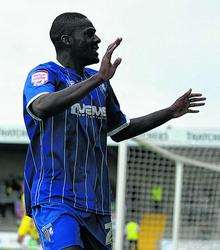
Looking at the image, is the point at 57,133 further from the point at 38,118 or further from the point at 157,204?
the point at 157,204

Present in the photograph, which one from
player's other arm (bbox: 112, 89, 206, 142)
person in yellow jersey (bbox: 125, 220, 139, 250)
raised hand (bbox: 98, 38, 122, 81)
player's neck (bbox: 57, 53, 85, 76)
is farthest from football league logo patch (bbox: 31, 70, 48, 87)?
person in yellow jersey (bbox: 125, 220, 139, 250)

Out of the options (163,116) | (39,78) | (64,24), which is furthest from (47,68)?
(163,116)

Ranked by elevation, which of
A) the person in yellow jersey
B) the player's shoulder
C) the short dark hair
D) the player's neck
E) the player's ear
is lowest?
the person in yellow jersey

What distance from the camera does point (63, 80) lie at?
3.82 m

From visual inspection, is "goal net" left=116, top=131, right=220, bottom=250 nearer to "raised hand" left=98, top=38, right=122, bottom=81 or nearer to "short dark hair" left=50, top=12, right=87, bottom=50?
"short dark hair" left=50, top=12, right=87, bottom=50

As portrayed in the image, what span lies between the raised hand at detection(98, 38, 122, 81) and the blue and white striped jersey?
0.32 metres

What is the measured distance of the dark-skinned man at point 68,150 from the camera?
365 cm

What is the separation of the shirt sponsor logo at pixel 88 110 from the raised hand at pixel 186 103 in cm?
47

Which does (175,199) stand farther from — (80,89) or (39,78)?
(80,89)

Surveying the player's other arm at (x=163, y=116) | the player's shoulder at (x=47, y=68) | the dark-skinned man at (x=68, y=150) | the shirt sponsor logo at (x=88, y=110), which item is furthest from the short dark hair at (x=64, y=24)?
the player's other arm at (x=163, y=116)

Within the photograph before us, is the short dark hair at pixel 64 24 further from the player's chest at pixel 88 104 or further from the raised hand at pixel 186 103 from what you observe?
the raised hand at pixel 186 103

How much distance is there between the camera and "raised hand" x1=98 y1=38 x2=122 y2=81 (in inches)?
135

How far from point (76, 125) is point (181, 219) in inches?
258

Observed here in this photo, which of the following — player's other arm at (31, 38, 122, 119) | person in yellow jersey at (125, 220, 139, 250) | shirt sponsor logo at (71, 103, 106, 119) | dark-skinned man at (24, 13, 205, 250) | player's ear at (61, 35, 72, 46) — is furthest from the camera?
person in yellow jersey at (125, 220, 139, 250)
